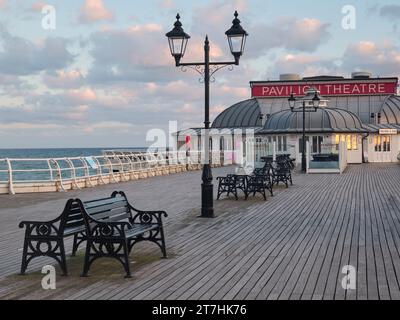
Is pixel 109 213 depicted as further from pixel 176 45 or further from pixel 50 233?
pixel 176 45

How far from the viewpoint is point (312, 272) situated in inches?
307

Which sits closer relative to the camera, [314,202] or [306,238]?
[306,238]

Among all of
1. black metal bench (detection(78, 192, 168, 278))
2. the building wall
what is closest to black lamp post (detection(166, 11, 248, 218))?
black metal bench (detection(78, 192, 168, 278))

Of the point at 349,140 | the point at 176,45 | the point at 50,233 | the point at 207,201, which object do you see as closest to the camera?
the point at 50,233

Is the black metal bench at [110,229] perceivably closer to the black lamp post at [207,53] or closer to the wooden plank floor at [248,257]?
Answer: the wooden plank floor at [248,257]

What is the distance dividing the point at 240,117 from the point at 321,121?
14.9m

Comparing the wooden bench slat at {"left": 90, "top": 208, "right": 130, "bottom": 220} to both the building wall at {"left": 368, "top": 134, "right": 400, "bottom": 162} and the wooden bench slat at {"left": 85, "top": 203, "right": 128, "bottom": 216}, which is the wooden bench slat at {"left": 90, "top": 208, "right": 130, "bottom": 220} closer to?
the wooden bench slat at {"left": 85, "top": 203, "right": 128, "bottom": 216}

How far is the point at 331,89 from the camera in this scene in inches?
2387

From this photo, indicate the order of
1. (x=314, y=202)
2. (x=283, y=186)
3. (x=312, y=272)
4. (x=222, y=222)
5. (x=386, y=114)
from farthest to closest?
(x=386, y=114)
(x=283, y=186)
(x=314, y=202)
(x=222, y=222)
(x=312, y=272)

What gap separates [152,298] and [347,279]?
234cm

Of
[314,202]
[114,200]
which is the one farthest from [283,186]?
[114,200]

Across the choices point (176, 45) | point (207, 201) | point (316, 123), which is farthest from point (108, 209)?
point (316, 123)

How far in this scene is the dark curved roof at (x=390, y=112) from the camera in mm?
55281
